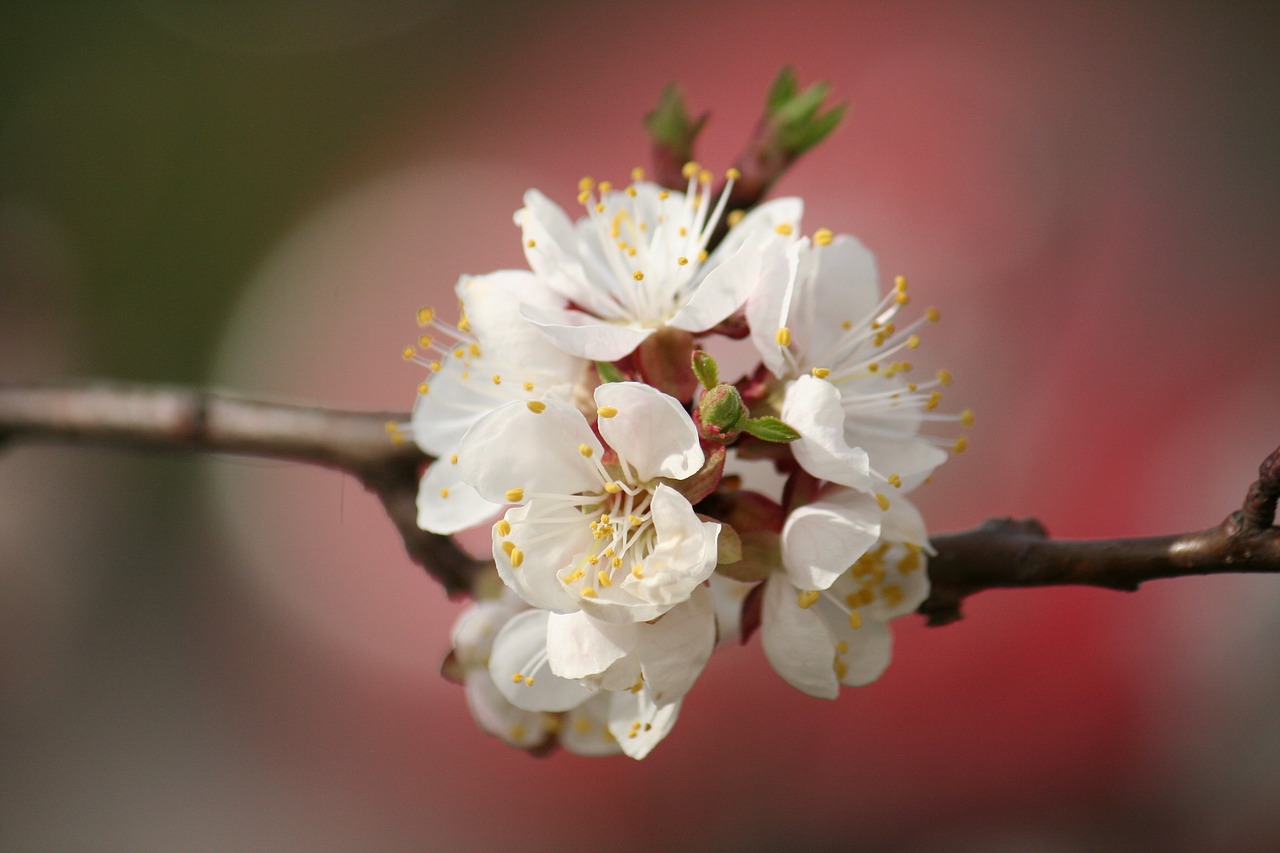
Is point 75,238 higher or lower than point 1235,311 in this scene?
higher

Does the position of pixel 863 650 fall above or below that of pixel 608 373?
below

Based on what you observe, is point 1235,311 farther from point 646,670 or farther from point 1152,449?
point 646,670

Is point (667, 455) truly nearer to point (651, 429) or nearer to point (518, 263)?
point (651, 429)

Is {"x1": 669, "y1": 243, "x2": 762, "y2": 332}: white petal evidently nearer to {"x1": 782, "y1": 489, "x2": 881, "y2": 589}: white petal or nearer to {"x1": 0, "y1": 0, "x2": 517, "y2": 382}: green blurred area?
{"x1": 782, "y1": 489, "x2": 881, "y2": 589}: white petal

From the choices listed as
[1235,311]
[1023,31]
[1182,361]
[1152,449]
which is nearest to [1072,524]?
[1152,449]

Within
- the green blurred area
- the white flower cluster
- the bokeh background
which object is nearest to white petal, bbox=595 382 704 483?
the white flower cluster

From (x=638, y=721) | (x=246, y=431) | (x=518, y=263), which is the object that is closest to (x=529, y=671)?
(x=638, y=721)
